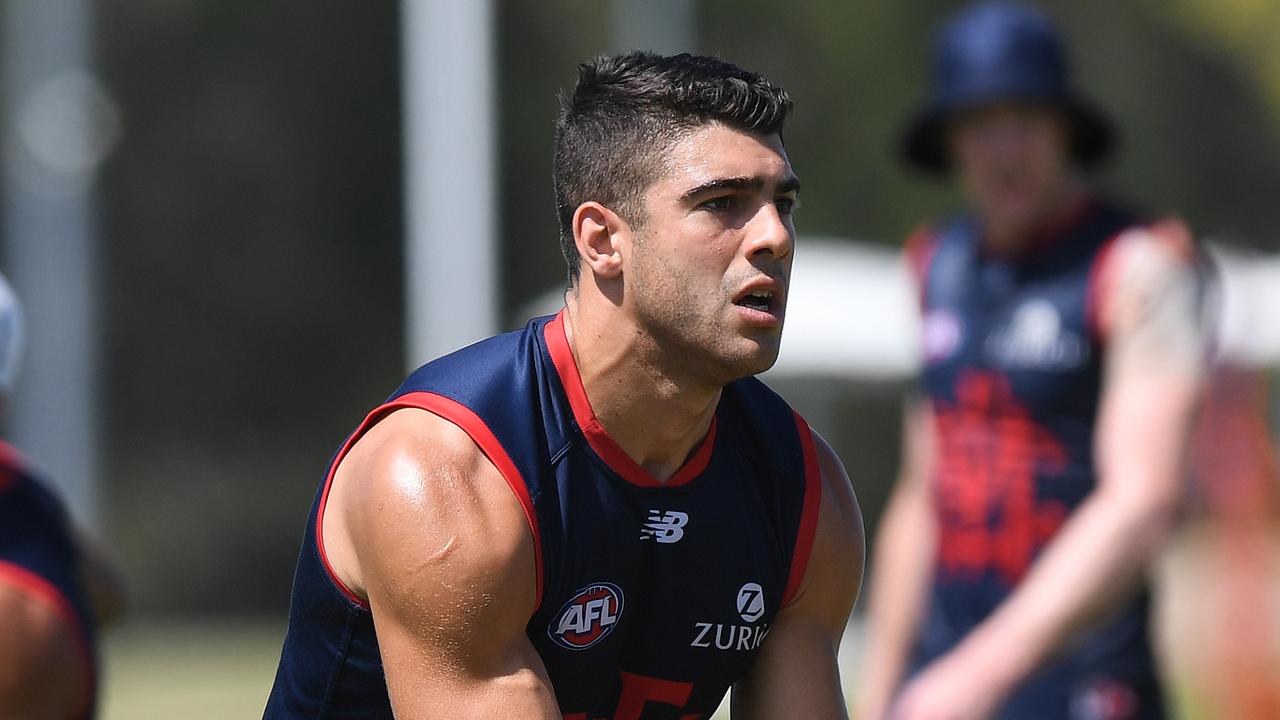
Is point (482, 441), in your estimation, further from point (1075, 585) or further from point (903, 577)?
point (903, 577)

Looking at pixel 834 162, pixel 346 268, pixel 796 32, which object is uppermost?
pixel 796 32

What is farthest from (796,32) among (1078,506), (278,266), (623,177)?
(623,177)

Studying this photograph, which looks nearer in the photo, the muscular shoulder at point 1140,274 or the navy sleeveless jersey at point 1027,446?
the muscular shoulder at point 1140,274

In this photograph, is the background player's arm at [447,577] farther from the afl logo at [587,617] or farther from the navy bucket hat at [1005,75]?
→ the navy bucket hat at [1005,75]

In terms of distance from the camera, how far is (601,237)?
351cm

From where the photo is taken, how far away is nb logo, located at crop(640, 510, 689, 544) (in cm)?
349

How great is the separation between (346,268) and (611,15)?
5.44 meters

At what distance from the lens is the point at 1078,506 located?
5.50m

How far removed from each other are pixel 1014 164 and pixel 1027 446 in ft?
2.81

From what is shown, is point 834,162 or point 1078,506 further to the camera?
point 834,162

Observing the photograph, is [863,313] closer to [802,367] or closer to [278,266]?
[802,367]

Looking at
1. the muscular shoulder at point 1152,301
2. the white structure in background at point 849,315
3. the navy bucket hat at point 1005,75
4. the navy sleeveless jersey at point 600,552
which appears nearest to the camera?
the navy sleeveless jersey at point 600,552

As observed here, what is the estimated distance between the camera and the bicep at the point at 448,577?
10.5ft

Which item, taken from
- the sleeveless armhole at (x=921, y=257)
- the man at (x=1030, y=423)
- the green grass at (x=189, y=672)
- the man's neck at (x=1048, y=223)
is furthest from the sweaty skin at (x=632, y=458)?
the green grass at (x=189, y=672)
